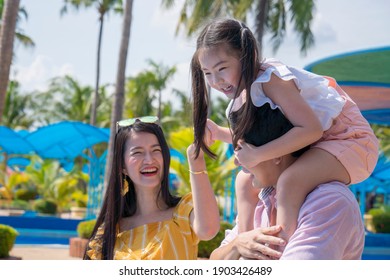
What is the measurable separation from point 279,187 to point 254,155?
11 centimetres

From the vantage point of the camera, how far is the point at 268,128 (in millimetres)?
1816

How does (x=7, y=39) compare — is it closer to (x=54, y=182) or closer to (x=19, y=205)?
(x=54, y=182)

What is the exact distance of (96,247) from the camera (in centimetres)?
275

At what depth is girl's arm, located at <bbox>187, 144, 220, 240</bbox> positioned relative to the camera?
2.20m

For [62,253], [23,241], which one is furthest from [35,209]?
[62,253]

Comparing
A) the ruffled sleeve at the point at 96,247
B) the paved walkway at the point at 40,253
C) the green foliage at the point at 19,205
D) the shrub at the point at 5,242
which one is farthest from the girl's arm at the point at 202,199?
the green foliage at the point at 19,205

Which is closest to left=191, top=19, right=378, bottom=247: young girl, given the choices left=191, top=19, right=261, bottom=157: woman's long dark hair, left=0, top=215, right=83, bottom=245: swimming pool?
left=191, top=19, right=261, bottom=157: woman's long dark hair

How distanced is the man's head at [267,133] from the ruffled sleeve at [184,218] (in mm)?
848

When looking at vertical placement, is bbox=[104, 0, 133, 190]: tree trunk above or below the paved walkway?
above

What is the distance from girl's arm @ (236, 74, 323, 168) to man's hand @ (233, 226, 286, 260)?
0.62ft

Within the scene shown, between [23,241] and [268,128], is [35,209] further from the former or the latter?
[268,128]

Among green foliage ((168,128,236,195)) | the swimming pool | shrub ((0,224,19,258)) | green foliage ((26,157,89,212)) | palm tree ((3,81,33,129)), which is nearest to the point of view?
shrub ((0,224,19,258))

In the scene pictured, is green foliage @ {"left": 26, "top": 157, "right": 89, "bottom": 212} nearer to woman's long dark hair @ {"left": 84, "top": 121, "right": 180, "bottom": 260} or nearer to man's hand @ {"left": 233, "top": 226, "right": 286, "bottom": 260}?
woman's long dark hair @ {"left": 84, "top": 121, "right": 180, "bottom": 260}
